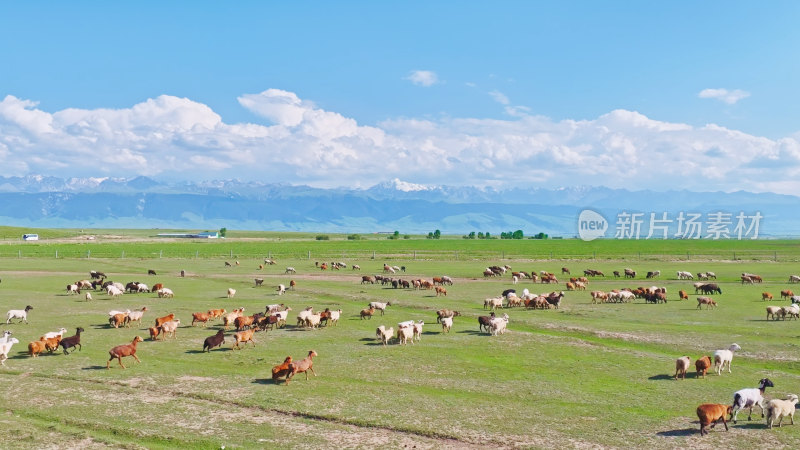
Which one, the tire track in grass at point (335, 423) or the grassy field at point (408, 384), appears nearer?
the tire track in grass at point (335, 423)

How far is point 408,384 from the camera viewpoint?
1914 centimetres

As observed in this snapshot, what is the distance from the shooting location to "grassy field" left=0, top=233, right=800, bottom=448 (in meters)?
14.6

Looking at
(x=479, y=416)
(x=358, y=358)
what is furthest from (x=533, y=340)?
(x=479, y=416)

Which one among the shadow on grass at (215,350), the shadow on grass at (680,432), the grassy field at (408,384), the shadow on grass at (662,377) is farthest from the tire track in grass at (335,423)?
the shadow on grass at (662,377)

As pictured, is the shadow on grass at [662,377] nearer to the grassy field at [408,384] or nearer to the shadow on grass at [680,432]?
the grassy field at [408,384]

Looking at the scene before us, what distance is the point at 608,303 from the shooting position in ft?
132

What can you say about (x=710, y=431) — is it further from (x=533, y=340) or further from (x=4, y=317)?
(x=4, y=317)

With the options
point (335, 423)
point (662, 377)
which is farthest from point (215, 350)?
point (662, 377)

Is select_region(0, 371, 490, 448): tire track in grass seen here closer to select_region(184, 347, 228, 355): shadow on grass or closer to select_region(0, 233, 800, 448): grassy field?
select_region(0, 233, 800, 448): grassy field

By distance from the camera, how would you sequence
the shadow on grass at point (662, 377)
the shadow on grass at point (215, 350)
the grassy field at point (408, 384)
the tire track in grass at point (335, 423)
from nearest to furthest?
the tire track in grass at point (335, 423) < the grassy field at point (408, 384) < the shadow on grass at point (662, 377) < the shadow on grass at point (215, 350)

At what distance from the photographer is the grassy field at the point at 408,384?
47.8 ft

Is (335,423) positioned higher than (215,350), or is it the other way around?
(215,350)

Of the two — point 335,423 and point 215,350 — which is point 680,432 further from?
point 215,350

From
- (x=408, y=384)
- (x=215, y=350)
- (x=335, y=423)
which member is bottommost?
(x=335, y=423)
